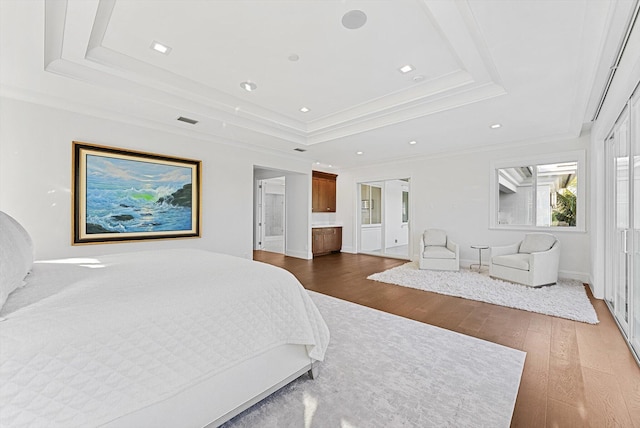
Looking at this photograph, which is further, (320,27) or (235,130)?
(235,130)

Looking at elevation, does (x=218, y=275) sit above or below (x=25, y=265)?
below

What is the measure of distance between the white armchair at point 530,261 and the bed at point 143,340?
12.5 feet

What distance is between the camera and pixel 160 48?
2.62 m

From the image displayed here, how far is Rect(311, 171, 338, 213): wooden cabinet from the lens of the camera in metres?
7.68

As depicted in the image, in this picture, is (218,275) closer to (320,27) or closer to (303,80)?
(320,27)

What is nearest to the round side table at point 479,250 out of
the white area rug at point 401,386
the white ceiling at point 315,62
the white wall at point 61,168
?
the white ceiling at point 315,62

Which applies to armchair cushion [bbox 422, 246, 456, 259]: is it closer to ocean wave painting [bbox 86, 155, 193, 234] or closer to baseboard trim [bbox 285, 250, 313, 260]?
baseboard trim [bbox 285, 250, 313, 260]

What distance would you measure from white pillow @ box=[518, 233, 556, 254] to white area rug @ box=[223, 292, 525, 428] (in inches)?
122

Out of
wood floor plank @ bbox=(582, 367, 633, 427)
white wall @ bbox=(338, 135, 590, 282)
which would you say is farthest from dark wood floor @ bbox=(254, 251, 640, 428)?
white wall @ bbox=(338, 135, 590, 282)

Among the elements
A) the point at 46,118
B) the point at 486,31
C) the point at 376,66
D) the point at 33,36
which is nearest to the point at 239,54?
the point at 376,66

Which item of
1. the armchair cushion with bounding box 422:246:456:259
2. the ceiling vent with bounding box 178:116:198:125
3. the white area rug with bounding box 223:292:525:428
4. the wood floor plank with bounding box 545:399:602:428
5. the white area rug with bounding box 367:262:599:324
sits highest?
the ceiling vent with bounding box 178:116:198:125

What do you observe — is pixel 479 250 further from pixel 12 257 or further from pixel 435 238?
pixel 12 257

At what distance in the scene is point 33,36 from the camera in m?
2.23

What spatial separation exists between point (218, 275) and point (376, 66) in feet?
8.55
